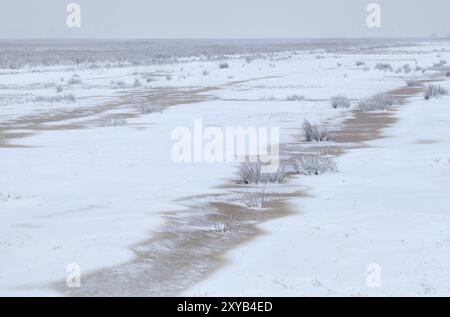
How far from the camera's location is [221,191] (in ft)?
41.1

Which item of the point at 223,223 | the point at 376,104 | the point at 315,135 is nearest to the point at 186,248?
the point at 223,223

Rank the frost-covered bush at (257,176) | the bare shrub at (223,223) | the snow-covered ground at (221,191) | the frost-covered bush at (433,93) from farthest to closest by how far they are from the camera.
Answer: the frost-covered bush at (433,93) → the frost-covered bush at (257,176) → the bare shrub at (223,223) → the snow-covered ground at (221,191)

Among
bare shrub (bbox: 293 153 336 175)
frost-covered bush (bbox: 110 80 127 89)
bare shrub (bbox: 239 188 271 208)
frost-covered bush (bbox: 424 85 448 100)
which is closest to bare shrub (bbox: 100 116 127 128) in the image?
bare shrub (bbox: 293 153 336 175)

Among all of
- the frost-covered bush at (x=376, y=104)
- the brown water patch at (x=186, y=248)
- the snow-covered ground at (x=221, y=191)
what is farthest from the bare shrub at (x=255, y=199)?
the frost-covered bush at (x=376, y=104)

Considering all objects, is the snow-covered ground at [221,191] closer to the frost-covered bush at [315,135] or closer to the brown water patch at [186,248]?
the brown water patch at [186,248]

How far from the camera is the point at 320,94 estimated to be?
33844 mm

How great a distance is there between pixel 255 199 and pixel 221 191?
989mm

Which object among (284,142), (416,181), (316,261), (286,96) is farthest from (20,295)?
(286,96)

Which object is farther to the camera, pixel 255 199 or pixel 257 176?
pixel 257 176

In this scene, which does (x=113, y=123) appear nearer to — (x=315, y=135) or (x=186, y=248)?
(x=315, y=135)

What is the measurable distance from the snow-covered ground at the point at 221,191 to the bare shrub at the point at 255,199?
397 millimetres

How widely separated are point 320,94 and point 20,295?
90.3 ft

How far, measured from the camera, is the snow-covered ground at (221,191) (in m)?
7.77
